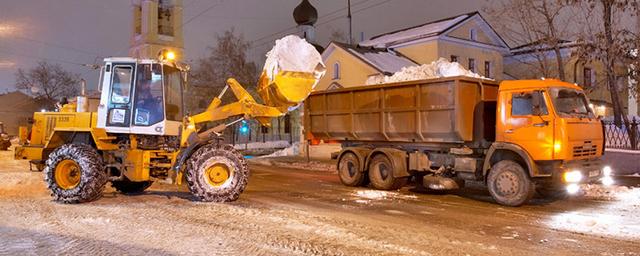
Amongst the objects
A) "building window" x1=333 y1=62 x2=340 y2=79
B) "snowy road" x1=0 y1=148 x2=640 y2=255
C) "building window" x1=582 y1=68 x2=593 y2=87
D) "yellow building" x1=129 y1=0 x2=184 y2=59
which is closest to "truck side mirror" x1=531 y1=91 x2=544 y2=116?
"snowy road" x1=0 y1=148 x2=640 y2=255

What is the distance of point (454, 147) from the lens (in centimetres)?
1215

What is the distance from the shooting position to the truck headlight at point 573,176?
10.4 metres

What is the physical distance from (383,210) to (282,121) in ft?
141

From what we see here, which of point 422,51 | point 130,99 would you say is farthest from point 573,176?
point 422,51

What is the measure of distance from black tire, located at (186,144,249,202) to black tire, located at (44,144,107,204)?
6.04 ft

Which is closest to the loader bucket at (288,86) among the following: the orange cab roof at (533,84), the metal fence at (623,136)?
the orange cab roof at (533,84)

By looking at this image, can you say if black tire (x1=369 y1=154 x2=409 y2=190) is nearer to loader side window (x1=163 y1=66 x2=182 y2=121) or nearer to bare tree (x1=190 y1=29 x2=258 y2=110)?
loader side window (x1=163 y1=66 x2=182 y2=121)

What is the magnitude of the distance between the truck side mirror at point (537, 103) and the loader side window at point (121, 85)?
27.4 ft

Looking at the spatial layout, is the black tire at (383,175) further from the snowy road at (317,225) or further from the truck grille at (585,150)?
the truck grille at (585,150)

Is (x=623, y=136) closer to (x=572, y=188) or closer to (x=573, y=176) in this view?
(x=572, y=188)

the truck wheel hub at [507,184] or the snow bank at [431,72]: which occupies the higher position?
the snow bank at [431,72]

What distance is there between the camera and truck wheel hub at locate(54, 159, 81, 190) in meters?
10.6

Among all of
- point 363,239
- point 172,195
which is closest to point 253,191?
point 172,195

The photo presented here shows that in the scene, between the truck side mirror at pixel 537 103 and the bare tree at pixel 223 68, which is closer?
the truck side mirror at pixel 537 103
